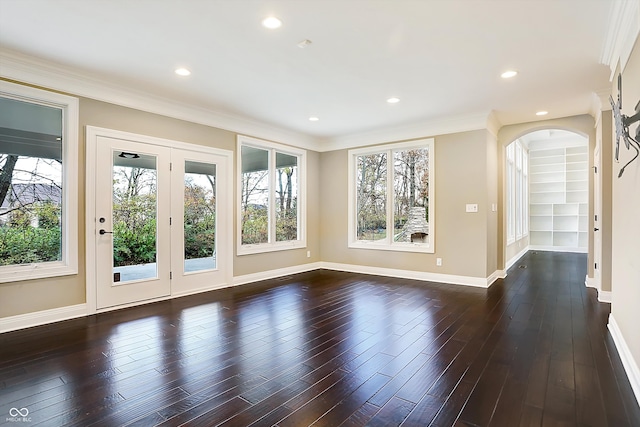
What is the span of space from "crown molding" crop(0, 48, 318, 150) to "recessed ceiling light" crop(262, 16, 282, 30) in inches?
88.1

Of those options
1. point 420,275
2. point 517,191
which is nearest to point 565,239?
point 517,191

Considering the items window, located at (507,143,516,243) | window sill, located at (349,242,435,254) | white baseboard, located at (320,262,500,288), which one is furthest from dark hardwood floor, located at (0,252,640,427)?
window, located at (507,143,516,243)

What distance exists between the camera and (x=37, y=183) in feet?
11.4

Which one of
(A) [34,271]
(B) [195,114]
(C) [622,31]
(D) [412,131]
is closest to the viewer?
(C) [622,31]

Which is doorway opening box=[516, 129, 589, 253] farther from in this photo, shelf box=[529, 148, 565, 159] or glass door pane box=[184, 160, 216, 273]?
glass door pane box=[184, 160, 216, 273]

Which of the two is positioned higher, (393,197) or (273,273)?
(393,197)

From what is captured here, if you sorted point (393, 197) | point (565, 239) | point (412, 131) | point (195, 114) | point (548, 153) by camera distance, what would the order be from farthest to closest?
point (548, 153) → point (565, 239) → point (393, 197) → point (412, 131) → point (195, 114)

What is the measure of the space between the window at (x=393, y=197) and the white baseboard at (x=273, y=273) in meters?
0.93

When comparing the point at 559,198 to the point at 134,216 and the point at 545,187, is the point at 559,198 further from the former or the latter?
the point at 134,216

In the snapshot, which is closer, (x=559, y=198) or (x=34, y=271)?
(x=34, y=271)

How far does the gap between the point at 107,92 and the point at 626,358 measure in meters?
5.44

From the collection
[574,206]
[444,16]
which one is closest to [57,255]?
[444,16]

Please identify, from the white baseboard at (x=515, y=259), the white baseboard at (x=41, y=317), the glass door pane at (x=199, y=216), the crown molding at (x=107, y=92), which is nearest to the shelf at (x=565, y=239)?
the white baseboard at (x=515, y=259)

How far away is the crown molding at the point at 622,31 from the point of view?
228 cm
